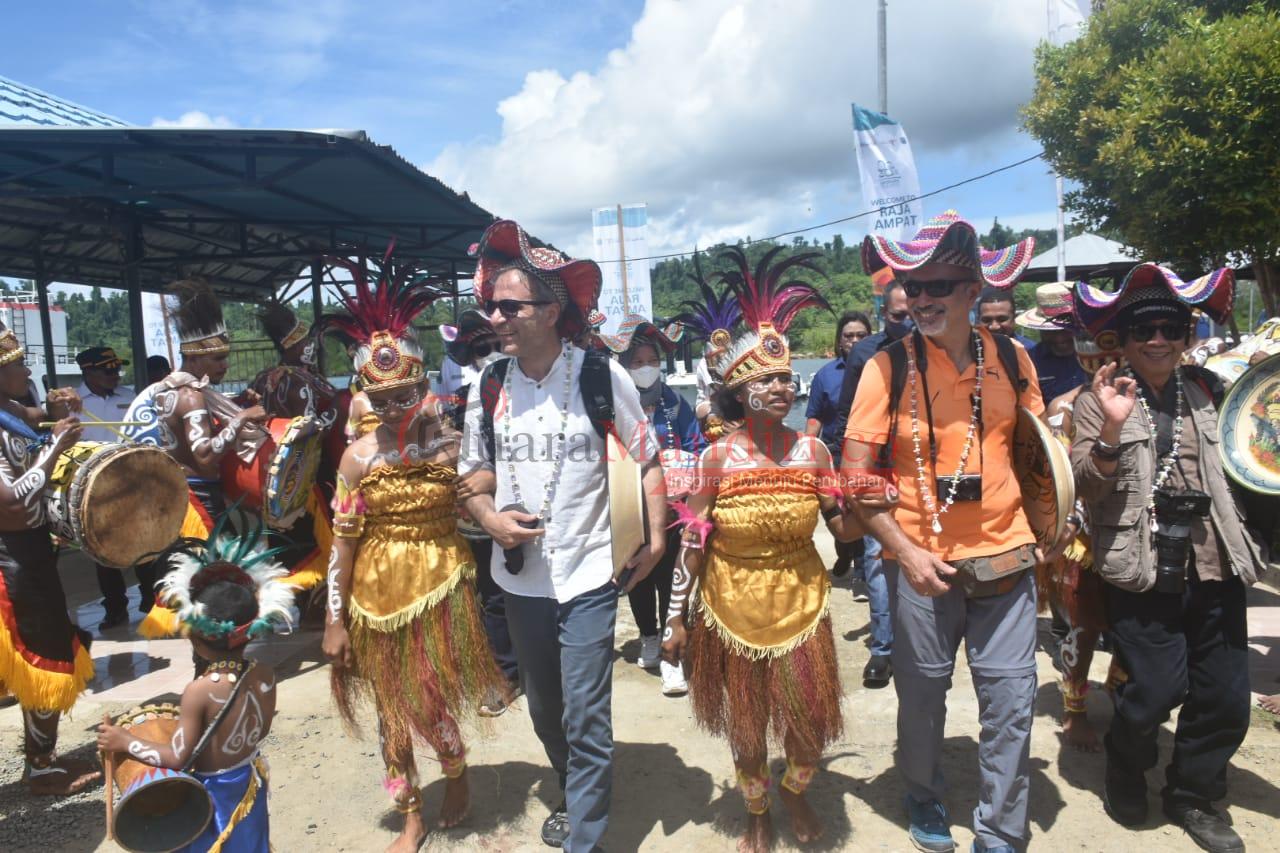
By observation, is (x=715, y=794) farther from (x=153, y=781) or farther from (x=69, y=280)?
(x=69, y=280)

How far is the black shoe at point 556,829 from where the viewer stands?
2979 mm

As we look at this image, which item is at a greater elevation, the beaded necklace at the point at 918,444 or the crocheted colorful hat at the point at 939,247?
the crocheted colorful hat at the point at 939,247

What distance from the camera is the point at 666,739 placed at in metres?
3.78

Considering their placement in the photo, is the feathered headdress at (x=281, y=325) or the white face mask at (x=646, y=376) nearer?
the white face mask at (x=646, y=376)

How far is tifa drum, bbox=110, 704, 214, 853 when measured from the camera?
2.13m

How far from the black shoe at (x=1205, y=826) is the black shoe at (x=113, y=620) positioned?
6401 millimetres

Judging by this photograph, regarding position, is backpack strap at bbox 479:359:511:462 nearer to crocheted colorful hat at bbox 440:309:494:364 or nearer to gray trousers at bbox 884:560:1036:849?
gray trousers at bbox 884:560:1036:849

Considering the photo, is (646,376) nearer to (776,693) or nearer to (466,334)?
(466,334)

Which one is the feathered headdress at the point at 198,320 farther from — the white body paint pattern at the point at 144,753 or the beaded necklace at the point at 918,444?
the beaded necklace at the point at 918,444

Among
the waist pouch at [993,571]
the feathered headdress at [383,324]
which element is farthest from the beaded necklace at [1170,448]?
the feathered headdress at [383,324]

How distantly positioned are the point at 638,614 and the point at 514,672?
2.58ft

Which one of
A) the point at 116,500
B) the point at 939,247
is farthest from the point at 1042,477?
the point at 116,500

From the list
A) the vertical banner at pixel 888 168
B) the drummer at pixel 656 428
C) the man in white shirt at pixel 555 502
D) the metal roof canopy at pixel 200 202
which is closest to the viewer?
the man in white shirt at pixel 555 502

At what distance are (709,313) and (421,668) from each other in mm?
1832
